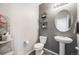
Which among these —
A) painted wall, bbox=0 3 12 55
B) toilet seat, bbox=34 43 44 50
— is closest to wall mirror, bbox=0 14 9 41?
painted wall, bbox=0 3 12 55

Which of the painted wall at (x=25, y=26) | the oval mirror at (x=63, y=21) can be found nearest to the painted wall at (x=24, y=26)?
the painted wall at (x=25, y=26)

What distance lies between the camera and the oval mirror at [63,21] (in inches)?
57.3

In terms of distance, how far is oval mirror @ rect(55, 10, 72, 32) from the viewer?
1.46m

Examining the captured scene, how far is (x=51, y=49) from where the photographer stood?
4.86 ft

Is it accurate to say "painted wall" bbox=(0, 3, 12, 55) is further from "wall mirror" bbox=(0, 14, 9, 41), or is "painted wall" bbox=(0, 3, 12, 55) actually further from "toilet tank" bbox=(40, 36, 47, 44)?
"toilet tank" bbox=(40, 36, 47, 44)

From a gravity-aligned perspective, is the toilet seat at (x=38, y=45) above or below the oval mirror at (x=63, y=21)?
below

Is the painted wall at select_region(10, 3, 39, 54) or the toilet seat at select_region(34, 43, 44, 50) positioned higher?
the painted wall at select_region(10, 3, 39, 54)

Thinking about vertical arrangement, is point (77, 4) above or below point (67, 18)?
above

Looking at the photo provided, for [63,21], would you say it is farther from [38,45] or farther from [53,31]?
[38,45]

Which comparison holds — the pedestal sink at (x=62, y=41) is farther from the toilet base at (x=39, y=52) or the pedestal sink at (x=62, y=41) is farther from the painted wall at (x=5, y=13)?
the painted wall at (x=5, y=13)

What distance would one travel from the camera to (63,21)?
1468 millimetres
